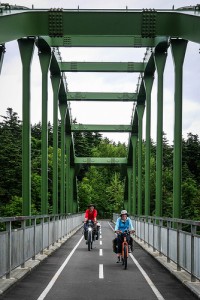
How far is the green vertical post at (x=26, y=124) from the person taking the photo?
21.3m

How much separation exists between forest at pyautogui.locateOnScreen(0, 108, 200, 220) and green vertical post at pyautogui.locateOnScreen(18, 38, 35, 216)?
4477cm

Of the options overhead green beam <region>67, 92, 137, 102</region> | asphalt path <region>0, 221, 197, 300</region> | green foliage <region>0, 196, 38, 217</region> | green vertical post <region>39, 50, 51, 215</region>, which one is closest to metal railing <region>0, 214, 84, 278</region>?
asphalt path <region>0, 221, 197, 300</region>

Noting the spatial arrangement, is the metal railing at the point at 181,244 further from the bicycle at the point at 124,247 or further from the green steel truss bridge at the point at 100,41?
the green steel truss bridge at the point at 100,41

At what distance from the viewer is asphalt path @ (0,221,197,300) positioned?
10.3 metres

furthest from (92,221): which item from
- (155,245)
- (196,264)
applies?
(196,264)

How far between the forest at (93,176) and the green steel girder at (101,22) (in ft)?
171

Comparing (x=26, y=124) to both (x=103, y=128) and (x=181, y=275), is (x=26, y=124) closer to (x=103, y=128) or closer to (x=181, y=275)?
(x=181, y=275)

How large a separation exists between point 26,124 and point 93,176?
106486 millimetres

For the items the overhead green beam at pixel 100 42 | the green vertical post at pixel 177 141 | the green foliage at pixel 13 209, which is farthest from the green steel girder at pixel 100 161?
the green vertical post at pixel 177 141

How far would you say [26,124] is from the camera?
21.7 metres

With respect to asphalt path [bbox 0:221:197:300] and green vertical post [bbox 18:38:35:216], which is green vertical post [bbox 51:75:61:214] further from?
asphalt path [bbox 0:221:197:300]

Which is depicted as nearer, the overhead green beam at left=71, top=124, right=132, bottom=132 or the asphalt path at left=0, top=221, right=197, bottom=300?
the asphalt path at left=0, top=221, right=197, bottom=300

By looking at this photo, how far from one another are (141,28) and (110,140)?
154 metres

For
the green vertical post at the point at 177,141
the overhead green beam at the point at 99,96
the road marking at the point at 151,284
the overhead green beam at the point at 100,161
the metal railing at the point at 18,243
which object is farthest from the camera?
the overhead green beam at the point at 100,161
